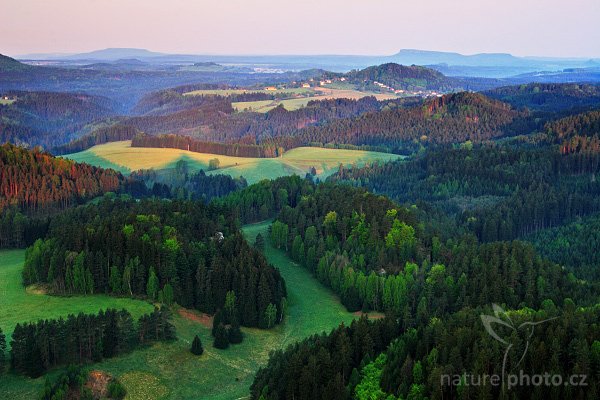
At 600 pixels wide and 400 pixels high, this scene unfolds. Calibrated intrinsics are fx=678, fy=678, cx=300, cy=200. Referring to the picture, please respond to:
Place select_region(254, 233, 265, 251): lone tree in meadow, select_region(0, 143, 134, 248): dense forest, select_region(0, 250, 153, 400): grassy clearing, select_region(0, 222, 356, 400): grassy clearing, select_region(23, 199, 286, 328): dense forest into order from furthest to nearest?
select_region(0, 143, 134, 248): dense forest → select_region(254, 233, 265, 251): lone tree in meadow → select_region(23, 199, 286, 328): dense forest → select_region(0, 250, 153, 400): grassy clearing → select_region(0, 222, 356, 400): grassy clearing

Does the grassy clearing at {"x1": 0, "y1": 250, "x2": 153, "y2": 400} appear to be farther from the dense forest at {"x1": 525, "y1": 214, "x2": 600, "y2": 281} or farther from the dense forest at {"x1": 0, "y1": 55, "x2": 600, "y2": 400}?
the dense forest at {"x1": 525, "y1": 214, "x2": 600, "y2": 281}

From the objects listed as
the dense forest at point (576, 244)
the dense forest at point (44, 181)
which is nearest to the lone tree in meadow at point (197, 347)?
the dense forest at point (576, 244)

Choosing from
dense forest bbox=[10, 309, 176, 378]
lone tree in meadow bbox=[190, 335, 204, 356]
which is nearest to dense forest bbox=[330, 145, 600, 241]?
lone tree in meadow bbox=[190, 335, 204, 356]

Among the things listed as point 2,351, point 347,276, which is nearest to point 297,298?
point 347,276

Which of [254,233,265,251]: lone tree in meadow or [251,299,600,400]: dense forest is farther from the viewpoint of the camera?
[254,233,265,251]: lone tree in meadow

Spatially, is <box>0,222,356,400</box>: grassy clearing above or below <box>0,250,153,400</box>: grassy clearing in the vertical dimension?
below

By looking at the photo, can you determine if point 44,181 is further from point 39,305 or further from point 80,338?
point 80,338

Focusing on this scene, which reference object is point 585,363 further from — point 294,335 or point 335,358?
point 294,335
